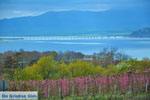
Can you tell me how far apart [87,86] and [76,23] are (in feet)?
9.90

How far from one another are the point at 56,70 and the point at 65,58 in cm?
79

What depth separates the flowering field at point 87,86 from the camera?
20.5 feet

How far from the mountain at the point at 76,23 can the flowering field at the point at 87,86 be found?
206 cm

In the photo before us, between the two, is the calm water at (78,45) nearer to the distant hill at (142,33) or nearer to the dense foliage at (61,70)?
the distant hill at (142,33)

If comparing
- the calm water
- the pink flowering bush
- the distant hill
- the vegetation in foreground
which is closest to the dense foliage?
the vegetation in foreground

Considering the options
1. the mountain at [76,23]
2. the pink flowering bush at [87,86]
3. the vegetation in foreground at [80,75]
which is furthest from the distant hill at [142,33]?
the pink flowering bush at [87,86]

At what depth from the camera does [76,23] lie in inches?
345

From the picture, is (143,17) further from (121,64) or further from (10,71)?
(10,71)

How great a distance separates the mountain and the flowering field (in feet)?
6.76

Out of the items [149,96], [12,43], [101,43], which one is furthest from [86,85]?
[12,43]

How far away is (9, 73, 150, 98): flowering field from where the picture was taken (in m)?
6.25

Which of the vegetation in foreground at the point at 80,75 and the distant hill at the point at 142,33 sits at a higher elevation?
the distant hill at the point at 142,33

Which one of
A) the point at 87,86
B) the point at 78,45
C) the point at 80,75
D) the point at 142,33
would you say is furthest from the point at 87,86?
the point at 142,33

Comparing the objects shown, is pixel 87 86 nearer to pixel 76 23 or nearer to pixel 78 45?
pixel 78 45
